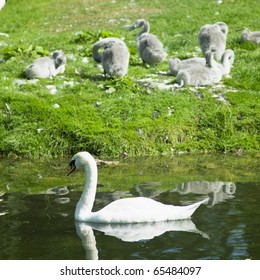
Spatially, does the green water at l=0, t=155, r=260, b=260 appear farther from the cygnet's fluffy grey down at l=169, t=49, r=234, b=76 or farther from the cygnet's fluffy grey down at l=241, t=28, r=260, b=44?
the cygnet's fluffy grey down at l=241, t=28, r=260, b=44

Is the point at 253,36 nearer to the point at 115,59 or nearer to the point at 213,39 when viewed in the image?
the point at 213,39

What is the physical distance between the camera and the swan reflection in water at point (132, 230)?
345 inches

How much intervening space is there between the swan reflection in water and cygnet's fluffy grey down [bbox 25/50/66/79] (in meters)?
6.73

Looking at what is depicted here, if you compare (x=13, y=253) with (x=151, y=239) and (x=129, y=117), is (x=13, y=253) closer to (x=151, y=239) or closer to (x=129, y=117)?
(x=151, y=239)

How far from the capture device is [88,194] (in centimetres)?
967

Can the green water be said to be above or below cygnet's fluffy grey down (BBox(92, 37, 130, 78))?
below

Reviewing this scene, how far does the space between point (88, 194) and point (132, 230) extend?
0.88m

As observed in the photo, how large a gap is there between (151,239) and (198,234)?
0.54 m

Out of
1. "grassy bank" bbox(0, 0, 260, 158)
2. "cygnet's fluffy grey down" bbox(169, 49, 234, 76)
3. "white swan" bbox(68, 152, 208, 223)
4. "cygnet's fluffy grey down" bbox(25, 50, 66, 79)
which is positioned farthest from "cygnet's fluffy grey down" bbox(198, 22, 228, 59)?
"white swan" bbox(68, 152, 208, 223)

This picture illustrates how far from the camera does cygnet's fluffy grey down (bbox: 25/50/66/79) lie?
15.6 metres

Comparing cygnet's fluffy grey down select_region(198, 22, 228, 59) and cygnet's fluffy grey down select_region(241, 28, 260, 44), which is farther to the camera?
cygnet's fluffy grey down select_region(241, 28, 260, 44)

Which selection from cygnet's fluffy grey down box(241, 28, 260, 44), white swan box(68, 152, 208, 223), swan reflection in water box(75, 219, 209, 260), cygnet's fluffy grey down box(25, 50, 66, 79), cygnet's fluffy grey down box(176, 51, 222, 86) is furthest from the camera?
cygnet's fluffy grey down box(241, 28, 260, 44)

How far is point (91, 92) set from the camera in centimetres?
1497

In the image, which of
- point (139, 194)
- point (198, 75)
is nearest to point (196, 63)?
point (198, 75)
